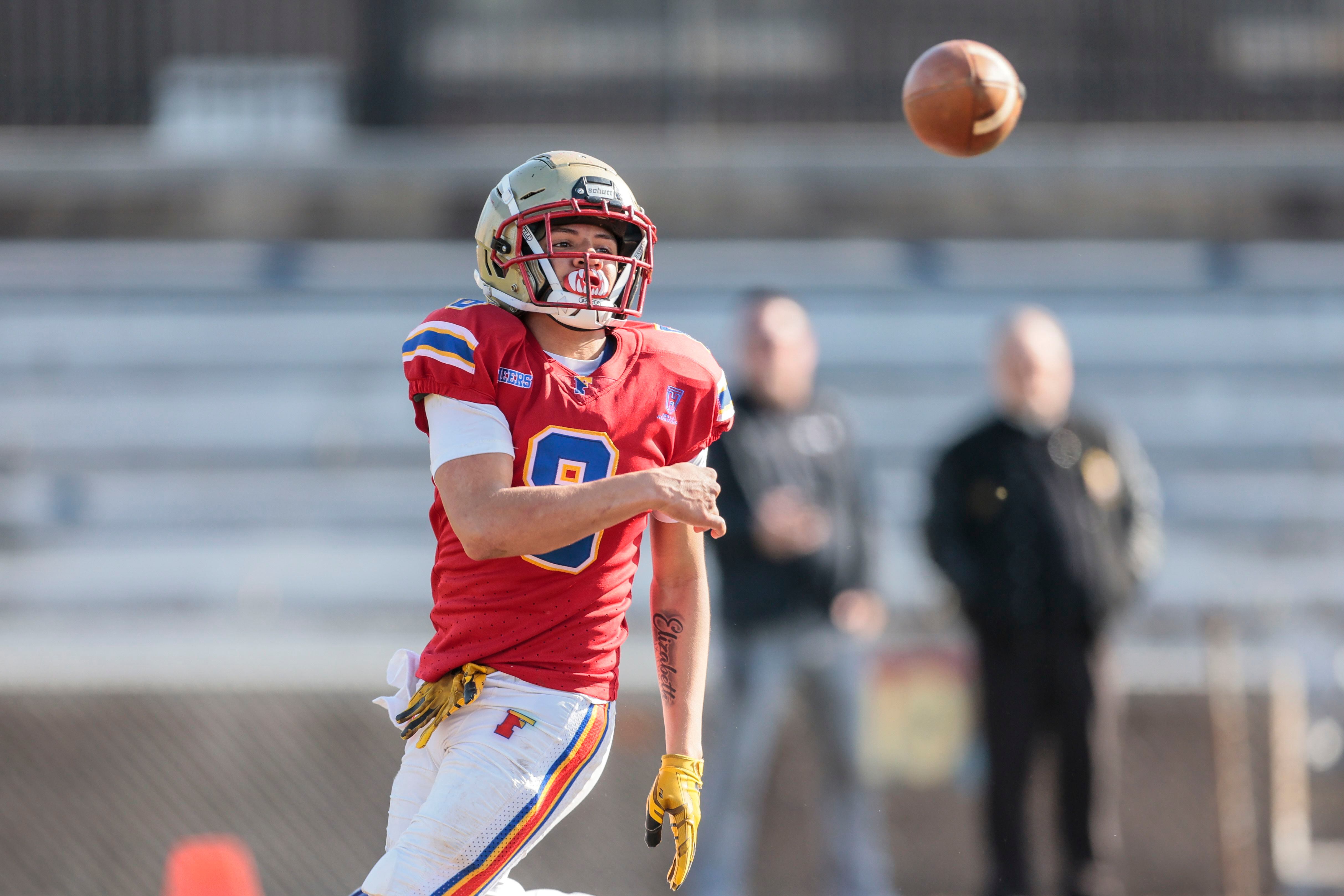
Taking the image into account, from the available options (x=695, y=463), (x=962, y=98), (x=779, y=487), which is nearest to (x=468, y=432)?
(x=695, y=463)

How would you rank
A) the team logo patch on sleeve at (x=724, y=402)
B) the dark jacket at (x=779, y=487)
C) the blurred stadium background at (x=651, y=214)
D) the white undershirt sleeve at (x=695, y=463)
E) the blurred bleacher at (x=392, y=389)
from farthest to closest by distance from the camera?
the blurred stadium background at (x=651, y=214) < the blurred bleacher at (x=392, y=389) < the dark jacket at (x=779, y=487) < the team logo patch on sleeve at (x=724, y=402) < the white undershirt sleeve at (x=695, y=463)

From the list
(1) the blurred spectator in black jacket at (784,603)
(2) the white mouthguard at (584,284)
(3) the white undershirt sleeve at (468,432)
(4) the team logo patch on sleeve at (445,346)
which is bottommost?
(1) the blurred spectator in black jacket at (784,603)

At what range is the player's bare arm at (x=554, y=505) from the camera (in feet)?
8.06

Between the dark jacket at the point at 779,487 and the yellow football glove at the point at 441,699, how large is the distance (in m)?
2.58

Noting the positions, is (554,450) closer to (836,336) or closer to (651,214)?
(836,336)

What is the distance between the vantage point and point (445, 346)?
101 inches

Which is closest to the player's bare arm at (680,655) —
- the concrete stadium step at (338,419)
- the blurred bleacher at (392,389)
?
the blurred bleacher at (392,389)

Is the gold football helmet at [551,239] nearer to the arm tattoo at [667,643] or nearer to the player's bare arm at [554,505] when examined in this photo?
the player's bare arm at [554,505]

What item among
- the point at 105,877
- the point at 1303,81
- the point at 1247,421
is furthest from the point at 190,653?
the point at 1303,81

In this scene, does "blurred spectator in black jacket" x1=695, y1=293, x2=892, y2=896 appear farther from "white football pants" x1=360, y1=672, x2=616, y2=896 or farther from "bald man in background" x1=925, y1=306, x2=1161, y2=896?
"white football pants" x1=360, y1=672, x2=616, y2=896

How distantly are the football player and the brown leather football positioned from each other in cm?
100

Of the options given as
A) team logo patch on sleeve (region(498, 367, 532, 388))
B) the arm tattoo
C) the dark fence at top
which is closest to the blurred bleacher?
the dark fence at top

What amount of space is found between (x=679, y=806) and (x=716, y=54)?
8478mm

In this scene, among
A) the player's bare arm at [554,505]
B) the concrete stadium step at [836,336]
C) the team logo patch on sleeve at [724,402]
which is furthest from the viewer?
the concrete stadium step at [836,336]
